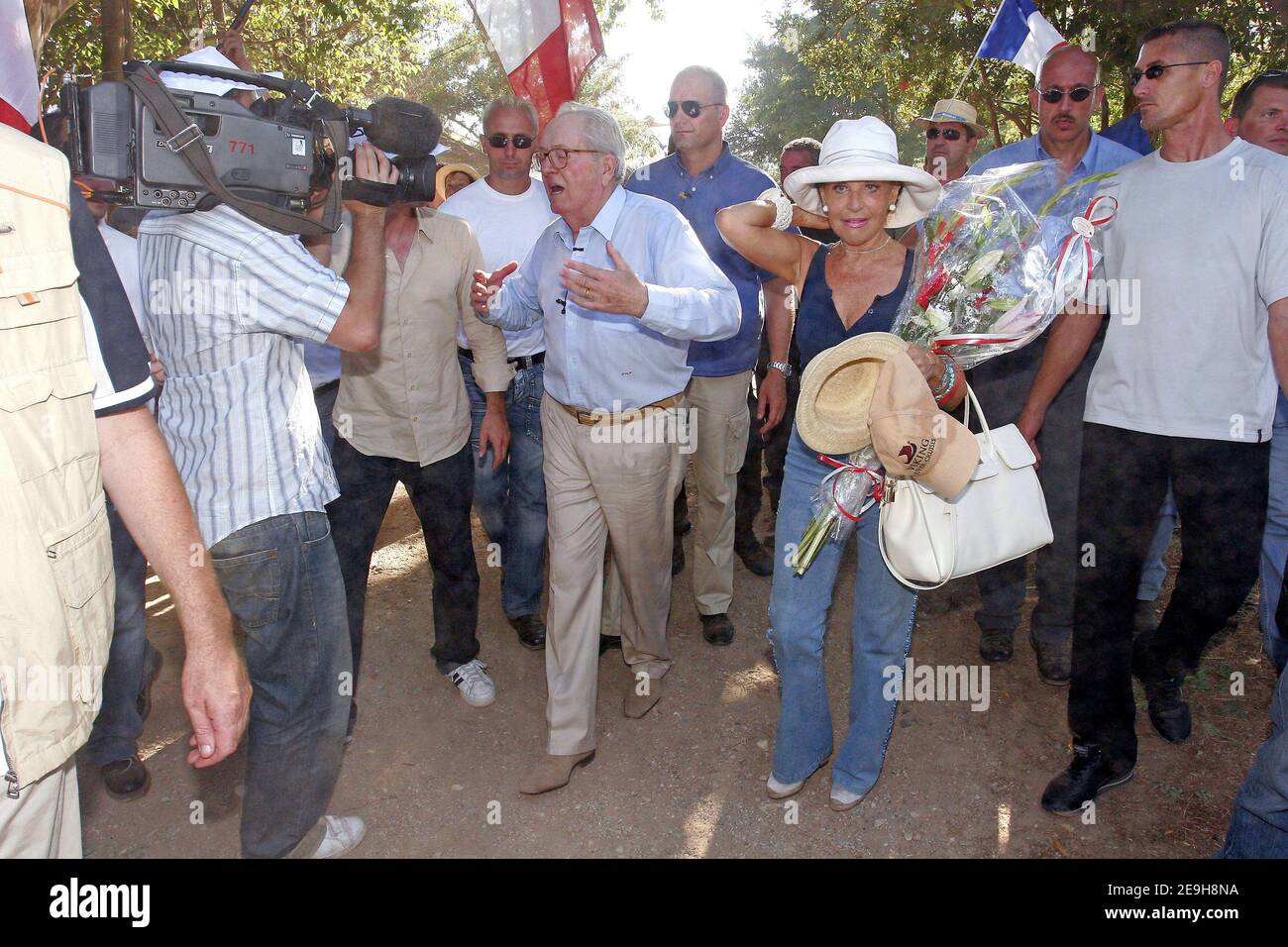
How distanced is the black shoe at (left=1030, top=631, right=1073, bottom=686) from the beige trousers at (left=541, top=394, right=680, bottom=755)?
1.84 metres

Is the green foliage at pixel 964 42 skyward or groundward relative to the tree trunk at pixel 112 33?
skyward

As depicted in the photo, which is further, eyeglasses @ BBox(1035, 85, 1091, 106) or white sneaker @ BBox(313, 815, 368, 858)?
eyeglasses @ BBox(1035, 85, 1091, 106)

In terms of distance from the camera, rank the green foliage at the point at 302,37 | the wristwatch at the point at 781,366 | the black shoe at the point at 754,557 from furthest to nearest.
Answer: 1. the green foliage at the point at 302,37
2. the black shoe at the point at 754,557
3. the wristwatch at the point at 781,366

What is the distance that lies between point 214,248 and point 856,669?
7.83 ft

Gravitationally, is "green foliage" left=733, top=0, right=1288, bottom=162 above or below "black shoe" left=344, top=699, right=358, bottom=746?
above

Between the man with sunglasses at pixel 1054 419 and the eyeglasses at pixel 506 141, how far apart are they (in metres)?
2.15

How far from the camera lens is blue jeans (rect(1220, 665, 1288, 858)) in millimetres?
2367

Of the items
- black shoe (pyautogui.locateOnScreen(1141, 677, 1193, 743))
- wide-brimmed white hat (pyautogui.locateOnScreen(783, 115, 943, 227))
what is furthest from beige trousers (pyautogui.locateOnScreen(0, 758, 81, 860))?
black shoe (pyautogui.locateOnScreen(1141, 677, 1193, 743))

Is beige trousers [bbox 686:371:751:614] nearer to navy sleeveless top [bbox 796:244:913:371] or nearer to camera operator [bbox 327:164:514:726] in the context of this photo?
camera operator [bbox 327:164:514:726]

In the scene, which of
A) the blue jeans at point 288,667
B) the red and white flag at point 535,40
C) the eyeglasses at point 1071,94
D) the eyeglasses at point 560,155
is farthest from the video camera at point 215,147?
the eyeglasses at point 1071,94

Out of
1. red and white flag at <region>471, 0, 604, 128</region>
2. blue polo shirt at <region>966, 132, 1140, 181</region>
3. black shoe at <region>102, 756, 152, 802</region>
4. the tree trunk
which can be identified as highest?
the tree trunk

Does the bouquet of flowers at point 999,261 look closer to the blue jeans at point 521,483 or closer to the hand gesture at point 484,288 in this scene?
the hand gesture at point 484,288

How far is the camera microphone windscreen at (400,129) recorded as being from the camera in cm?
288

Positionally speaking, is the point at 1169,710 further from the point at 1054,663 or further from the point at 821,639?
the point at 821,639
